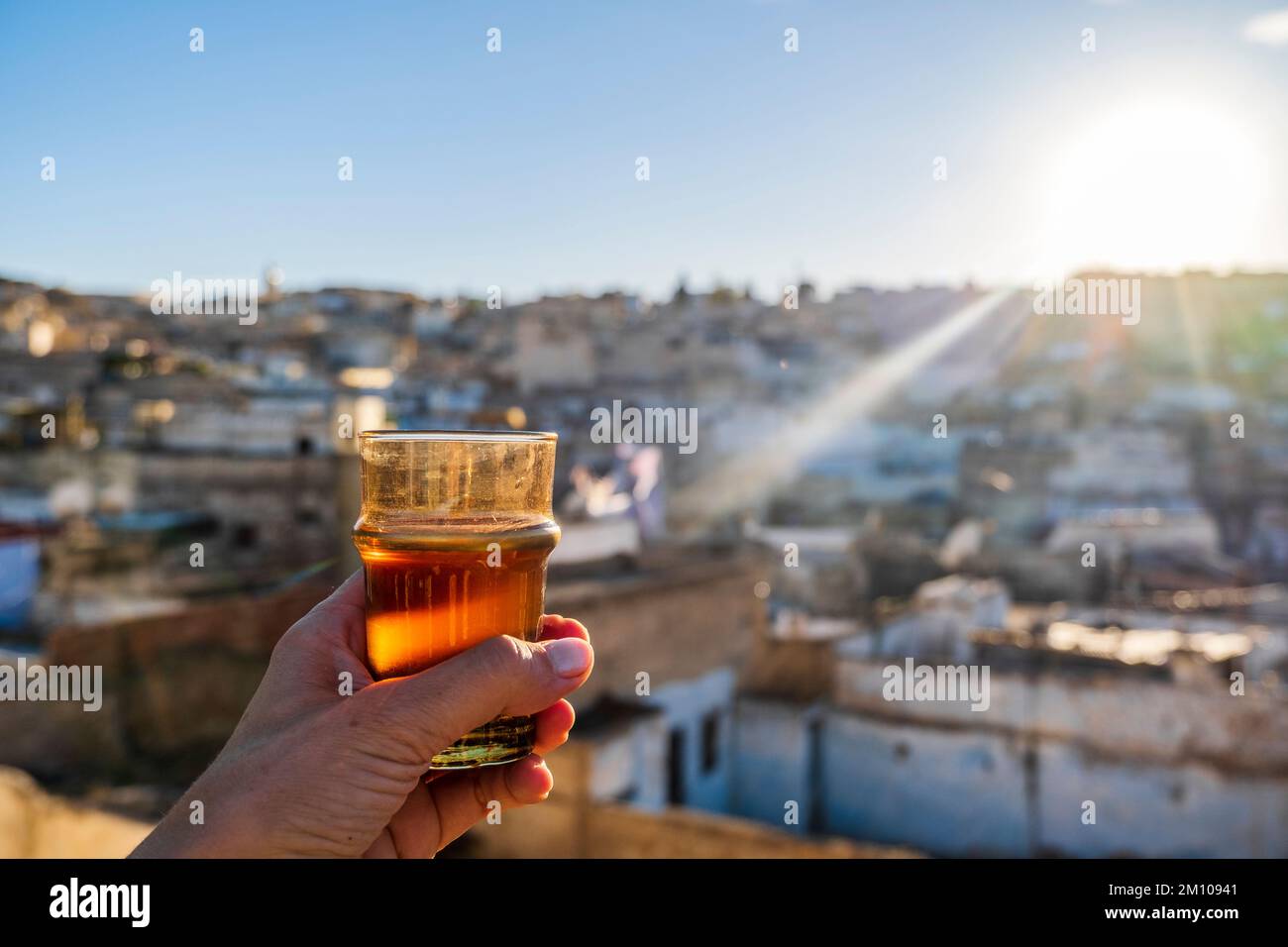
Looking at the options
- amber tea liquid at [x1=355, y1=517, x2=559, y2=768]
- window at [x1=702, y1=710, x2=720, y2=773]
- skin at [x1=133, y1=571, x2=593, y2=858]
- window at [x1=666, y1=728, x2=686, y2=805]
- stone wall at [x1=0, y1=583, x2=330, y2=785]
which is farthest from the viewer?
window at [x1=702, y1=710, x2=720, y2=773]

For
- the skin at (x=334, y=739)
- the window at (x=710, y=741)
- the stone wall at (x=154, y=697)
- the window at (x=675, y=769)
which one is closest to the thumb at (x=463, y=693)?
the skin at (x=334, y=739)

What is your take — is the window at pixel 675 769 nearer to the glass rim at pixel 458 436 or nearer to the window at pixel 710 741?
the window at pixel 710 741

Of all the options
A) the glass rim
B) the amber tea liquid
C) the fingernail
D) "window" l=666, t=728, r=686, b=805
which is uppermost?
the glass rim

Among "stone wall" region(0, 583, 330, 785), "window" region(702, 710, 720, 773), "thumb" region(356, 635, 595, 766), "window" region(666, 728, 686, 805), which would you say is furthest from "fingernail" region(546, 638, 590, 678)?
"window" region(702, 710, 720, 773)

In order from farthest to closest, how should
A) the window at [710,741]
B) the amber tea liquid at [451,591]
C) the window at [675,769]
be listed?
the window at [710,741]
the window at [675,769]
the amber tea liquid at [451,591]

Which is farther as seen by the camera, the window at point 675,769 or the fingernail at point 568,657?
the window at point 675,769

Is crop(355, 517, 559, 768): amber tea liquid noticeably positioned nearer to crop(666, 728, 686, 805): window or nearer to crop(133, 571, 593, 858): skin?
crop(133, 571, 593, 858): skin

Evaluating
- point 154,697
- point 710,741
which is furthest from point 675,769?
point 154,697

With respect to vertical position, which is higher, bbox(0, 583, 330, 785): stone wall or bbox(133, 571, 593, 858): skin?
bbox(133, 571, 593, 858): skin

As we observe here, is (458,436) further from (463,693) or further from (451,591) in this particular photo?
(463,693)
